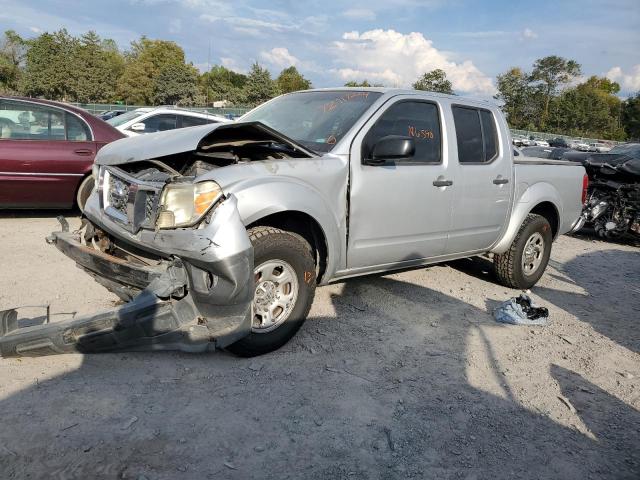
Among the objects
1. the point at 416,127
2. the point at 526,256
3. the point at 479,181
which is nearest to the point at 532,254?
the point at 526,256

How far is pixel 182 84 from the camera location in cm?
6075

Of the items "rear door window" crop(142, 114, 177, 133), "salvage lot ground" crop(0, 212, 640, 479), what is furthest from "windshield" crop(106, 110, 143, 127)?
"salvage lot ground" crop(0, 212, 640, 479)

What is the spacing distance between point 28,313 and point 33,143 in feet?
12.1

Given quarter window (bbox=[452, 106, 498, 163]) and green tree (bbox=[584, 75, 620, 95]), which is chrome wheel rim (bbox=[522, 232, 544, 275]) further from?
green tree (bbox=[584, 75, 620, 95])

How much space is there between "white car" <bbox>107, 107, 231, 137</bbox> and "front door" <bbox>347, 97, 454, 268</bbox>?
655 centimetres

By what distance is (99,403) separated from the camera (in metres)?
2.82

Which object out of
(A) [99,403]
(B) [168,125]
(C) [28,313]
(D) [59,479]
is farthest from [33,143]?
(D) [59,479]

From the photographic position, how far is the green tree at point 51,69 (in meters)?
54.9

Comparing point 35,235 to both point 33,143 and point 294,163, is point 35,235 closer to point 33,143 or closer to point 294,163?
point 33,143

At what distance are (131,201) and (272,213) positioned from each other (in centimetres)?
87

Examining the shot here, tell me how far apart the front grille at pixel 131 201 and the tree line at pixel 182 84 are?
41.6 metres

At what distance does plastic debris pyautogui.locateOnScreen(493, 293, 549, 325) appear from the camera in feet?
15.1

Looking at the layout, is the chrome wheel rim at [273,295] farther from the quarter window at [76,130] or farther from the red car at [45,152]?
the quarter window at [76,130]

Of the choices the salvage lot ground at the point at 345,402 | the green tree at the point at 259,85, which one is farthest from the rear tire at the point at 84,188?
the green tree at the point at 259,85
